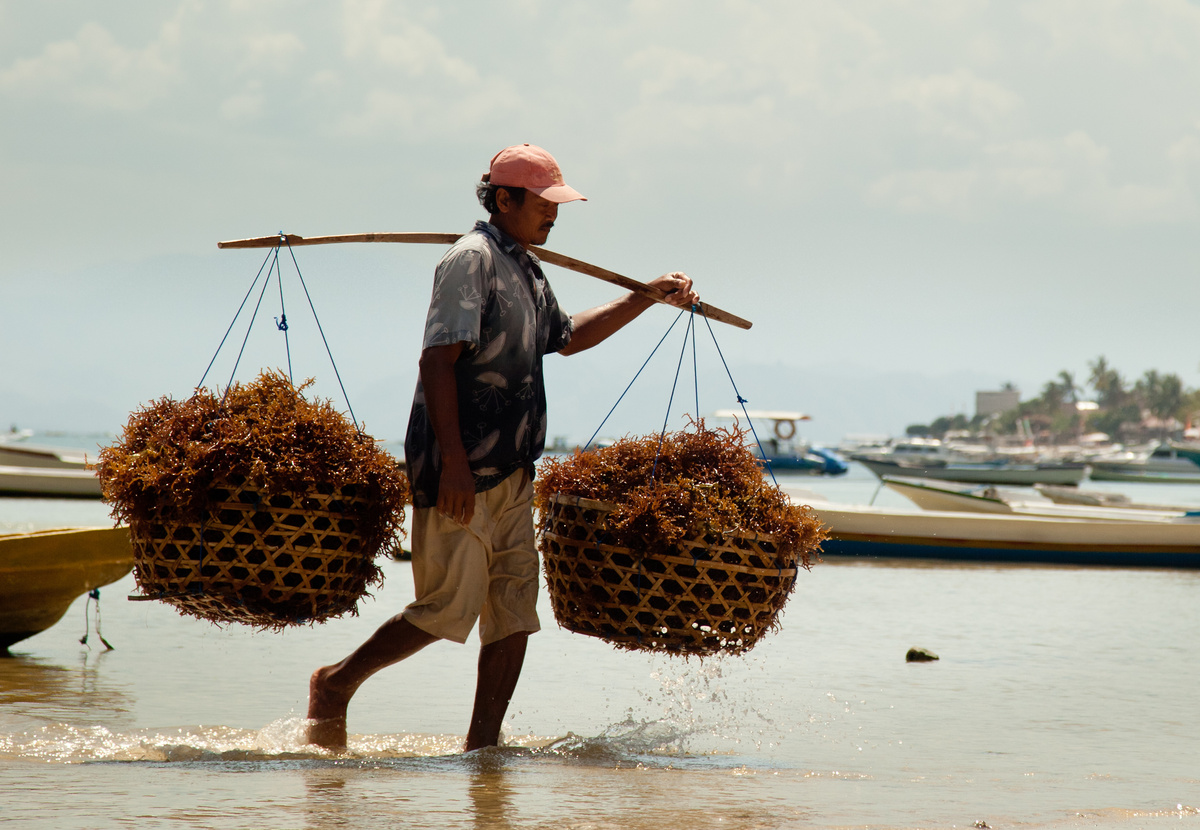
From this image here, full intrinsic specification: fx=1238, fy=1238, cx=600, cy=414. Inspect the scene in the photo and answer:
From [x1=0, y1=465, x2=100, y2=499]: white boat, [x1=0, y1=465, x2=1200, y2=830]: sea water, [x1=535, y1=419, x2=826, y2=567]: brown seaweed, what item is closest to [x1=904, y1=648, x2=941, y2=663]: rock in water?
[x1=0, y1=465, x2=1200, y2=830]: sea water

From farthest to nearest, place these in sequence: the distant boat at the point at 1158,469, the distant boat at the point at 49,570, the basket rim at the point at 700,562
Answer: the distant boat at the point at 1158,469
the distant boat at the point at 49,570
the basket rim at the point at 700,562

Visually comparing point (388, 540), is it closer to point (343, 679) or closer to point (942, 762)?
point (343, 679)

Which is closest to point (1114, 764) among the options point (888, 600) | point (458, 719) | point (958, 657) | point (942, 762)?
point (942, 762)

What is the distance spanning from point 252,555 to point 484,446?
0.83 metres

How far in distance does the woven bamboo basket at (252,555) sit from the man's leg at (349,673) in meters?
0.24

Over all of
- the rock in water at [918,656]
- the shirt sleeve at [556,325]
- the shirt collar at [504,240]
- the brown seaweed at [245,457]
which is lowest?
the rock in water at [918,656]

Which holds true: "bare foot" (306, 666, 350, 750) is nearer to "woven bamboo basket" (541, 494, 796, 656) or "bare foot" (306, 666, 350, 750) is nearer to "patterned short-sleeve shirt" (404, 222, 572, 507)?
"patterned short-sleeve shirt" (404, 222, 572, 507)

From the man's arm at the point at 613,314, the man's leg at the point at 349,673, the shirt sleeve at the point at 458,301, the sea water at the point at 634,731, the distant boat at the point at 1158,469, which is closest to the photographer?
the sea water at the point at 634,731

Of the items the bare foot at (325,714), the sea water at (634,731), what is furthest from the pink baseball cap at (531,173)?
the bare foot at (325,714)

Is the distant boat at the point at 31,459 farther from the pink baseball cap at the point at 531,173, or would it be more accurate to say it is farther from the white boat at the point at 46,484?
the pink baseball cap at the point at 531,173

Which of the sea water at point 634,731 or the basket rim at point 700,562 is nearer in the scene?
the sea water at point 634,731

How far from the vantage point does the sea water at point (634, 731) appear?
11.9 feet

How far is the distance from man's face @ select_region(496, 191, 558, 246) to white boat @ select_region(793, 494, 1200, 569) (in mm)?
12411

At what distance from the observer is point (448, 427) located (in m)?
3.95
